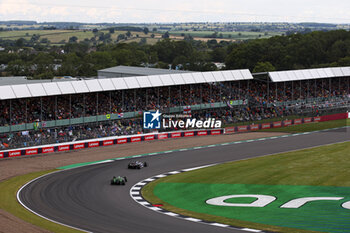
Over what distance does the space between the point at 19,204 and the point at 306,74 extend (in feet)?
175

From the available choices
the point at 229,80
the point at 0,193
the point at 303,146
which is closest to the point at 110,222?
the point at 0,193

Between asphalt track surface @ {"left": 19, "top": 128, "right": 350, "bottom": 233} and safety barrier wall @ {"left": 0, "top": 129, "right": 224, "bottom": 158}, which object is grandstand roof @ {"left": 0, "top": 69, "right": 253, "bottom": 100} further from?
asphalt track surface @ {"left": 19, "top": 128, "right": 350, "bottom": 233}

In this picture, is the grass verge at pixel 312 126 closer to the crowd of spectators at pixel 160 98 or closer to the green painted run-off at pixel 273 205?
the crowd of spectators at pixel 160 98

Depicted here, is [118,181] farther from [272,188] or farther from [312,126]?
[312,126]

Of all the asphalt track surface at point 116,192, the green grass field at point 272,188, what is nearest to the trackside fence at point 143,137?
the asphalt track surface at point 116,192

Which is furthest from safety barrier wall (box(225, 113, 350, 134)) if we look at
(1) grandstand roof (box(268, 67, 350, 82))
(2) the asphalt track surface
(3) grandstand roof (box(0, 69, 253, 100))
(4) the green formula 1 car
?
(4) the green formula 1 car

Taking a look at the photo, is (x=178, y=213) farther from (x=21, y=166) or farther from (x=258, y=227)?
(x=21, y=166)

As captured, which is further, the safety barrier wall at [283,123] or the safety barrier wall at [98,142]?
the safety barrier wall at [283,123]

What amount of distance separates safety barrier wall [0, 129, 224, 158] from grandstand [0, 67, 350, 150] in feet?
2.15

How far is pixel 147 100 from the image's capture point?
206ft

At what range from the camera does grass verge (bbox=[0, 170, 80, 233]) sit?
24.4 meters

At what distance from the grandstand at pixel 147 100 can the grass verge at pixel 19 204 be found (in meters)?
9.27

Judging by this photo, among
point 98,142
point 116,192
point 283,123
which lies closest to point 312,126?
point 283,123

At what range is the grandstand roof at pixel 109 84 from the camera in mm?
50656
